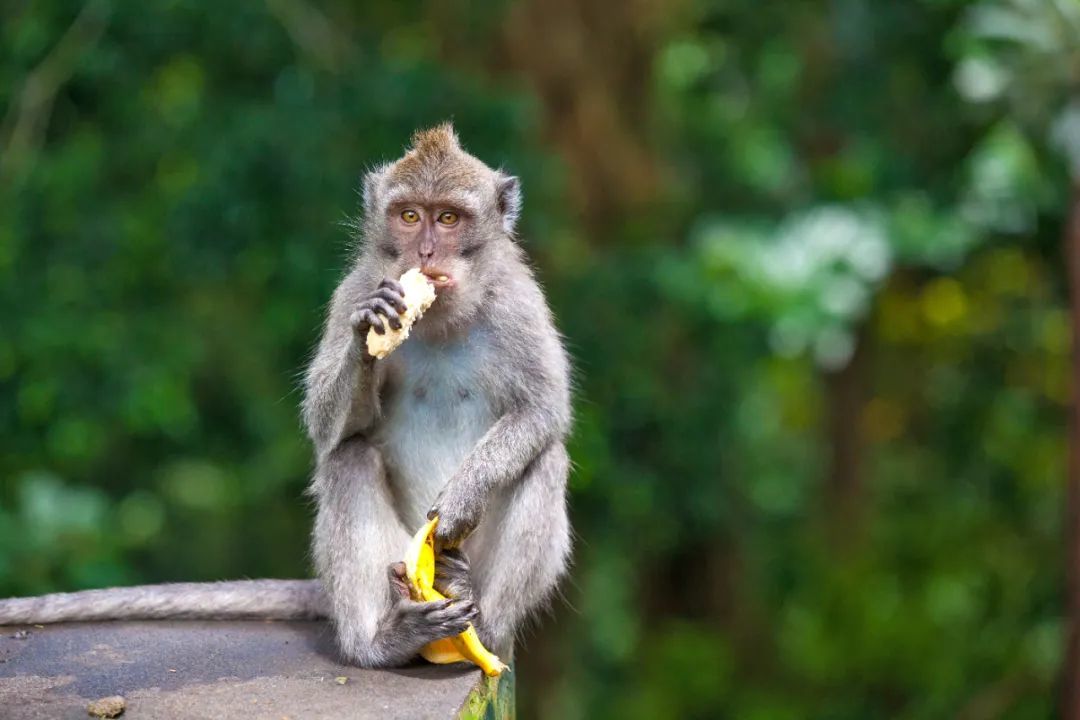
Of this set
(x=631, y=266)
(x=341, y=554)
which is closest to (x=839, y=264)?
(x=631, y=266)

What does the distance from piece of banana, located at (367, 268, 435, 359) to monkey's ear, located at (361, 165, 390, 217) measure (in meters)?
0.40

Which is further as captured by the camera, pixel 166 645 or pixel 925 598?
pixel 925 598

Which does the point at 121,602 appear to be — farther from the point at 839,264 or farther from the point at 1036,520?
the point at 1036,520

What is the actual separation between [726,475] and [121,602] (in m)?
4.90

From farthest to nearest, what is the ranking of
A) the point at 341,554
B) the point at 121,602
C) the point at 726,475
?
the point at 726,475 → the point at 121,602 → the point at 341,554

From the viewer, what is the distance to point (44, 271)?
695 cm

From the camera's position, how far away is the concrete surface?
3697mm

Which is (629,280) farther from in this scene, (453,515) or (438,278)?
(453,515)

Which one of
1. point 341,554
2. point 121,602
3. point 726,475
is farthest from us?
point 726,475

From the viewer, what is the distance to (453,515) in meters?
4.09

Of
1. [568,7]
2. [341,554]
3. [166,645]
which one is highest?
[568,7]

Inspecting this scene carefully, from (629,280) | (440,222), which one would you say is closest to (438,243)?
(440,222)

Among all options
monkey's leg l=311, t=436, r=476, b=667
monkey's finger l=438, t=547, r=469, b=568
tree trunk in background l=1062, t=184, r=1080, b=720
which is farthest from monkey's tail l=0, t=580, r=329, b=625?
tree trunk in background l=1062, t=184, r=1080, b=720

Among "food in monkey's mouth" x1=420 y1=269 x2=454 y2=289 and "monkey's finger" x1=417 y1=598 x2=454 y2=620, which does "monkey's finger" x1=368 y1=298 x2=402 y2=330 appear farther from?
"monkey's finger" x1=417 y1=598 x2=454 y2=620
